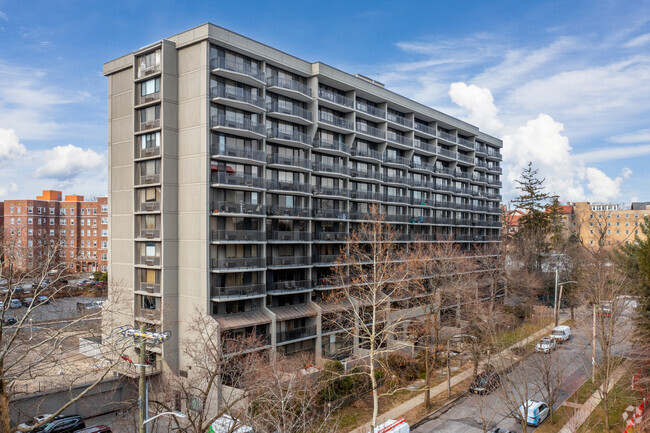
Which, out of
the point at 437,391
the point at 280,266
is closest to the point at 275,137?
the point at 280,266

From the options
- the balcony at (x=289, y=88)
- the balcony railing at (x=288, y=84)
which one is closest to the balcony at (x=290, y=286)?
the balcony at (x=289, y=88)

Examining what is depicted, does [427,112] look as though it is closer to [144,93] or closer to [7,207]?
[144,93]

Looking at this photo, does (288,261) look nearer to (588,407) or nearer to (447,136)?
(588,407)

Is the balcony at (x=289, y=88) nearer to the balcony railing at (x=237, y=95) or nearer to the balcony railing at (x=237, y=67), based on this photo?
the balcony railing at (x=237, y=67)

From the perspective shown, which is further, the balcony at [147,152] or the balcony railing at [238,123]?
the balcony at [147,152]

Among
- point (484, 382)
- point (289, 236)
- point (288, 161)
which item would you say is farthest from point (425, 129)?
point (484, 382)

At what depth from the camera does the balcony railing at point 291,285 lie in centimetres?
3916

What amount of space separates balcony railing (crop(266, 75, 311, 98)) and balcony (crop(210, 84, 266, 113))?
7.20 ft

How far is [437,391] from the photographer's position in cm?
3553

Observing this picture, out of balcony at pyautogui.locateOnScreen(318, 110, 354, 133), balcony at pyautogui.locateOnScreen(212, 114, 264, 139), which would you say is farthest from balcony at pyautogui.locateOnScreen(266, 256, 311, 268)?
balcony at pyautogui.locateOnScreen(318, 110, 354, 133)

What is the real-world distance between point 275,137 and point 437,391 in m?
25.4

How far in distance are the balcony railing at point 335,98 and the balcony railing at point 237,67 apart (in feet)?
25.6

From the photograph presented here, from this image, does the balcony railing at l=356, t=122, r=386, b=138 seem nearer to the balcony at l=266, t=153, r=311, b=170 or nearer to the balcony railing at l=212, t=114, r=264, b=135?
the balcony at l=266, t=153, r=311, b=170

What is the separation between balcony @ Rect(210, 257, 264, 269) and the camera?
3506cm
